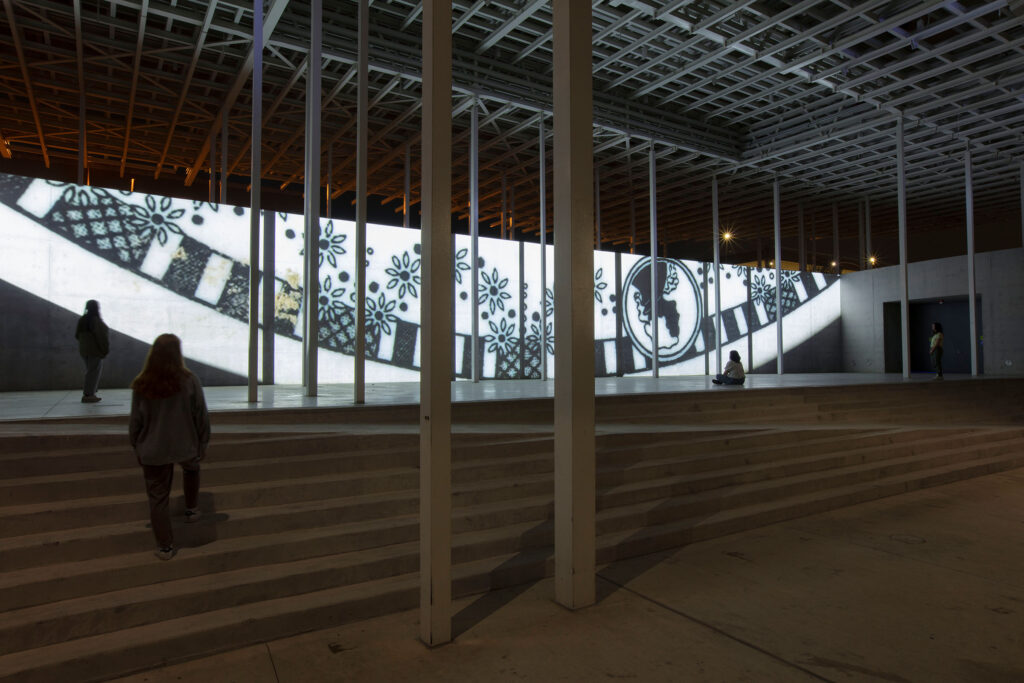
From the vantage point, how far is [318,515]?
457 centimetres

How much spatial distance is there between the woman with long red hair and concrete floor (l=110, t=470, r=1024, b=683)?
1.09 m

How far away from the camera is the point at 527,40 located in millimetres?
12570

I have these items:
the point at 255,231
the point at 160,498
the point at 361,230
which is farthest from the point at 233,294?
the point at 160,498

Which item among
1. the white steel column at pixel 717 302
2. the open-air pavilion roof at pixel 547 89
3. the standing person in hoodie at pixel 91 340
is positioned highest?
the open-air pavilion roof at pixel 547 89

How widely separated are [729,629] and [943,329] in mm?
24094

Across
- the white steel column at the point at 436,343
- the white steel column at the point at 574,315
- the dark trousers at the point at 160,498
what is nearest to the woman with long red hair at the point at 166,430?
the dark trousers at the point at 160,498

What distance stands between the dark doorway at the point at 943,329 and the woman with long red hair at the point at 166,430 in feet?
76.1

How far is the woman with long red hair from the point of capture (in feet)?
12.8

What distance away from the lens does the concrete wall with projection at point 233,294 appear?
10.6 m

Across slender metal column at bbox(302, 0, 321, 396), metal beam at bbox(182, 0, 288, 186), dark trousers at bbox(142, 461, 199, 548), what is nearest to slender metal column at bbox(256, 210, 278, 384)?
slender metal column at bbox(302, 0, 321, 396)

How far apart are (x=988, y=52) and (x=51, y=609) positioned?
16.9 metres

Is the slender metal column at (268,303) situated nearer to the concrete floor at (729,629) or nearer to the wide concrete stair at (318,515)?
the wide concrete stair at (318,515)

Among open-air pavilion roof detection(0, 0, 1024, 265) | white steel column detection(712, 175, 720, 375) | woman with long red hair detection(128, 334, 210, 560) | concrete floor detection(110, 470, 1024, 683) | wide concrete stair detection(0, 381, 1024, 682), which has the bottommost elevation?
concrete floor detection(110, 470, 1024, 683)

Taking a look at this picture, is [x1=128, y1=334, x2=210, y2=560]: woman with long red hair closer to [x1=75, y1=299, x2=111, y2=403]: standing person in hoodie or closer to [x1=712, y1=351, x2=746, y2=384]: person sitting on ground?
[x1=75, y1=299, x2=111, y2=403]: standing person in hoodie
